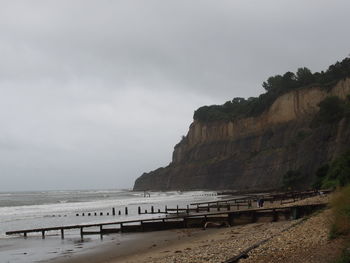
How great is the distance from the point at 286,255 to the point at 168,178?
486ft

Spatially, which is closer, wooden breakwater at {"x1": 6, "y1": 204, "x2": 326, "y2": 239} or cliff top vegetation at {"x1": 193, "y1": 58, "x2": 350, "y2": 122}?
wooden breakwater at {"x1": 6, "y1": 204, "x2": 326, "y2": 239}

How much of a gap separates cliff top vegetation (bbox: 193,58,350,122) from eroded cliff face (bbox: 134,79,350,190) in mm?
2095

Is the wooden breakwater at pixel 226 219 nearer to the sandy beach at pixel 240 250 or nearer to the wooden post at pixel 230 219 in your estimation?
the wooden post at pixel 230 219

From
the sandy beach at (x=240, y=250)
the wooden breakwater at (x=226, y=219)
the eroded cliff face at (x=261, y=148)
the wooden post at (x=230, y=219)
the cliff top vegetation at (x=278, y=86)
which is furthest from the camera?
the cliff top vegetation at (x=278, y=86)

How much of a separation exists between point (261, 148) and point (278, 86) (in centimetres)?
1764

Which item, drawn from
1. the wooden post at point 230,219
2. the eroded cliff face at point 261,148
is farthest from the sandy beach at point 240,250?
the eroded cliff face at point 261,148

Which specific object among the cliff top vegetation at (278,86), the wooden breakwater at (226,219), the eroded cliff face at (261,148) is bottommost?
the wooden breakwater at (226,219)

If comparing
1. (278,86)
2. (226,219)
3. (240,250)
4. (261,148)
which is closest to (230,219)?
(226,219)

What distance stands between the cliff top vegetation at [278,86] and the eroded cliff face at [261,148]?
2.10 metres

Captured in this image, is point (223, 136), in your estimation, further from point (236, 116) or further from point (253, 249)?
point (253, 249)

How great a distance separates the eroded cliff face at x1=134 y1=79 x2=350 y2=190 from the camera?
76188mm

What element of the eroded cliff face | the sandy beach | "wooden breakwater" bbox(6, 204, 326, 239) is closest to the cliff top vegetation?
the eroded cliff face

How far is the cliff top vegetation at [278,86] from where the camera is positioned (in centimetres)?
10100

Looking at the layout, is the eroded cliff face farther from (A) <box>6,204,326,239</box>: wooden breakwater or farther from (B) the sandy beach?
(B) the sandy beach
